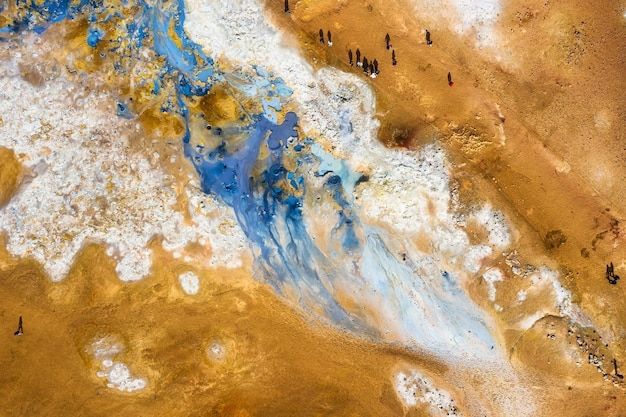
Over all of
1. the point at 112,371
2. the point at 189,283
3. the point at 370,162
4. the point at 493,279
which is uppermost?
the point at 370,162

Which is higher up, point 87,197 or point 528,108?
point 528,108

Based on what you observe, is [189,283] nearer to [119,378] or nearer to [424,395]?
[119,378]

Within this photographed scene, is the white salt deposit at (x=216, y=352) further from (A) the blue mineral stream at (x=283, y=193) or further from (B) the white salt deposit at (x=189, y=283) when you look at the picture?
(A) the blue mineral stream at (x=283, y=193)

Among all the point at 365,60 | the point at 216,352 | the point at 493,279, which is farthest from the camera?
the point at 365,60

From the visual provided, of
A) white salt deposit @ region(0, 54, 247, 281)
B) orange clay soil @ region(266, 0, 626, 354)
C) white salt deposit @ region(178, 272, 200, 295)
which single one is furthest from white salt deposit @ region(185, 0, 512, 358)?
white salt deposit @ region(178, 272, 200, 295)

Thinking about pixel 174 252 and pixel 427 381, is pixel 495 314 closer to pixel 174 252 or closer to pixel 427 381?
pixel 427 381

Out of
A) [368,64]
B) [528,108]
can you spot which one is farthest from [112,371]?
[528,108]

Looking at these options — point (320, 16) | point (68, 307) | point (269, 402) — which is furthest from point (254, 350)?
point (320, 16)

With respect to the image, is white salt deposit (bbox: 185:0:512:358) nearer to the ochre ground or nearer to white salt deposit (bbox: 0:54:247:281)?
the ochre ground
